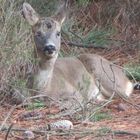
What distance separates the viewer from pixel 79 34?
37.5 feet

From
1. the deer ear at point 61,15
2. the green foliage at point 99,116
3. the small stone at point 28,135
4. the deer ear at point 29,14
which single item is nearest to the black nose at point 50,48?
the deer ear at point 29,14

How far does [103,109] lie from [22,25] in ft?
4.71

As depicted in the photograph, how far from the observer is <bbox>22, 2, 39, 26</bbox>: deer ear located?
8552mm

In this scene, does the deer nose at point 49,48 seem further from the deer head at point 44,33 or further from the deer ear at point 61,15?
the deer ear at point 61,15

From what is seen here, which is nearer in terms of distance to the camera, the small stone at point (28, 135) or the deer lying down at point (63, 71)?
the small stone at point (28, 135)

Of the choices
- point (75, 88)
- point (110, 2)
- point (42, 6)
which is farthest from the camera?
point (110, 2)

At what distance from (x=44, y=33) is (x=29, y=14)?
0.32m

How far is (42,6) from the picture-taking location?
10852mm

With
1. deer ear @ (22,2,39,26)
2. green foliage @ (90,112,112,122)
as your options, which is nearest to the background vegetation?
deer ear @ (22,2,39,26)

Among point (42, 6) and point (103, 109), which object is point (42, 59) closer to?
point (103, 109)

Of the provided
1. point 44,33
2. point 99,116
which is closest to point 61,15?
point 44,33

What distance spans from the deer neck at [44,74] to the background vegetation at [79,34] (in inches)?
7.5

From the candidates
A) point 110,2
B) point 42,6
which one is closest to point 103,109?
point 42,6

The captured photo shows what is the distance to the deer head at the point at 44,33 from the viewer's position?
329 inches
